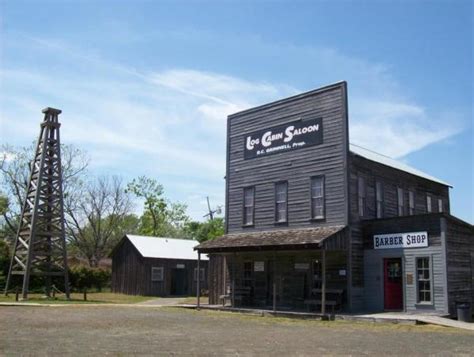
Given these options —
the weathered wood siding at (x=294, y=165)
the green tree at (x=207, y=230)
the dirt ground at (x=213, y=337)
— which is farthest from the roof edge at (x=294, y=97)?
the green tree at (x=207, y=230)

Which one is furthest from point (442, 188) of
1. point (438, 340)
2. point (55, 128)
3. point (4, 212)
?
point (4, 212)

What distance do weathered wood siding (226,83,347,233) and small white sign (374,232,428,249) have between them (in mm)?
1673

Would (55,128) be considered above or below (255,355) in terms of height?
above

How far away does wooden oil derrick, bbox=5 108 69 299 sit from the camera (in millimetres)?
29578

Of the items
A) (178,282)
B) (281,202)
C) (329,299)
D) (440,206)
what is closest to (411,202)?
(440,206)

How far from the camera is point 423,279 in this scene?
792 inches

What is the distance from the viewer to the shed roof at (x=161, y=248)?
124 feet

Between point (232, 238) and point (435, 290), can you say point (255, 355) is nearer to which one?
point (435, 290)

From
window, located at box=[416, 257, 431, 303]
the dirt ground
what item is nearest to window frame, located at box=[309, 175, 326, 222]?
window, located at box=[416, 257, 431, 303]

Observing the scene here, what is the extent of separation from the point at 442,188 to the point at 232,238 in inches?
500

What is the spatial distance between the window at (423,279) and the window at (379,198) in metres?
4.11

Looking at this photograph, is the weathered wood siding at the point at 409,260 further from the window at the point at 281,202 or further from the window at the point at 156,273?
the window at the point at 156,273

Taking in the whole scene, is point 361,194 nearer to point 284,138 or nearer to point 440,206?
point 284,138

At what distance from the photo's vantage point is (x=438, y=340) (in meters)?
13.6
